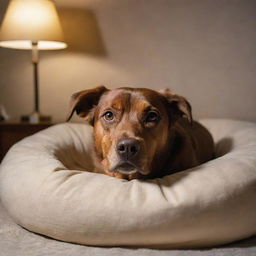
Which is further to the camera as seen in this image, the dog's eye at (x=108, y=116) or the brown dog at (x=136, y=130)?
the dog's eye at (x=108, y=116)

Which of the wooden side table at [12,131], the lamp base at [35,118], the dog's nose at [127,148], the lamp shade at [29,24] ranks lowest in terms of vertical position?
the wooden side table at [12,131]

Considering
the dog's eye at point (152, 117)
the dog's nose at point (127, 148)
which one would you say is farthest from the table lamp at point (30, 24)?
the dog's nose at point (127, 148)

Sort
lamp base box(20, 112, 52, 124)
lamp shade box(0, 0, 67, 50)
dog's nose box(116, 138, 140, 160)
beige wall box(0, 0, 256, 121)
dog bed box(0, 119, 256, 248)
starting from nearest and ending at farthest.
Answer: dog bed box(0, 119, 256, 248) < dog's nose box(116, 138, 140, 160) < lamp shade box(0, 0, 67, 50) < lamp base box(20, 112, 52, 124) < beige wall box(0, 0, 256, 121)

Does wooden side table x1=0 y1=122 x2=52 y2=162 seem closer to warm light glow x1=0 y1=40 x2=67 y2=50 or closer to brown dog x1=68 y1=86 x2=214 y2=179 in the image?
warm light glow x1=0 y1=40 x2=67 y2=50

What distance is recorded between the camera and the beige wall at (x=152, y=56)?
131 inches

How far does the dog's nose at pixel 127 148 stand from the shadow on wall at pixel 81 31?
2005 mm

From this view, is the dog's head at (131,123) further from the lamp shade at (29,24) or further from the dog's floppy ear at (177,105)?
the lamp shade at (29,24)

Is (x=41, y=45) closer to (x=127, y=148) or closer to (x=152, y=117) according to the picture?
(x=152, y=117)

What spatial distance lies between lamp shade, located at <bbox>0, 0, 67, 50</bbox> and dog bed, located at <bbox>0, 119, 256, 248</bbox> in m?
1.38

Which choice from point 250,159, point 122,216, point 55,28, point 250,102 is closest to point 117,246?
point 122,216

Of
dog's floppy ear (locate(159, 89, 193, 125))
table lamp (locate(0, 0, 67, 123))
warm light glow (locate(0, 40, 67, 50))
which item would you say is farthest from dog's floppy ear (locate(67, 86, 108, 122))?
warm light glow (locate(0, 40, 67, 50))

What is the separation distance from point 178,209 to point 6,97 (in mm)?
2632

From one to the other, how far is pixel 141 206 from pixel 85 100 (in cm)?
88

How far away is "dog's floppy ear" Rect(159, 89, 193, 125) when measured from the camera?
1.93 m
